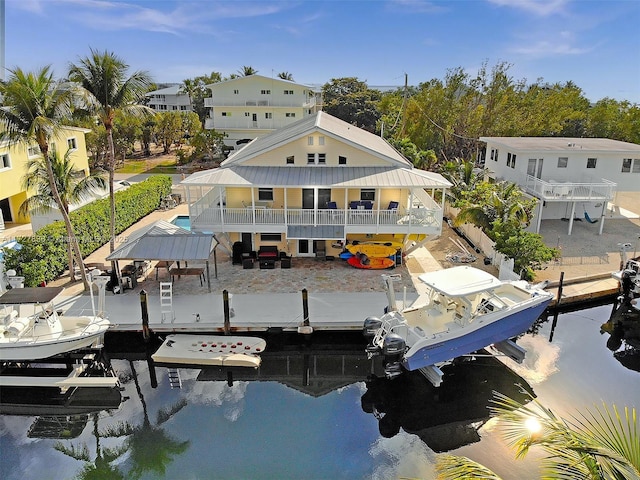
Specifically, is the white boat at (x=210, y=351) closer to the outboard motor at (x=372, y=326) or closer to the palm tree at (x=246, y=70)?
the outboard motor at (x=372, y=326)

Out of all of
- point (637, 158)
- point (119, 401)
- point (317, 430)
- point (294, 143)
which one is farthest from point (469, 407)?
point (637, 158)

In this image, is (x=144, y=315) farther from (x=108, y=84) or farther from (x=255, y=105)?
(x=255, y=105)

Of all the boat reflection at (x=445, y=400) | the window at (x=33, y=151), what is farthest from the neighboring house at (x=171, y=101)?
the boat reflection at (x=445, y=400)

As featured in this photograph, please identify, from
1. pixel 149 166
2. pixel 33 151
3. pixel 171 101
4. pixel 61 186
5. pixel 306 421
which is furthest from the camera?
pixel 171 101

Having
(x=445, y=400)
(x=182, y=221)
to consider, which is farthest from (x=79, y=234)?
(x=445, y=400)

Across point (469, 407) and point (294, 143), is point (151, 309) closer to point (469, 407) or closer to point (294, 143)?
point (294, 143)

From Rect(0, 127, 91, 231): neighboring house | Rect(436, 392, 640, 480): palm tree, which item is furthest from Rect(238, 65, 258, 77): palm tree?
Rect(436, 392, 640, 480): palm tree
